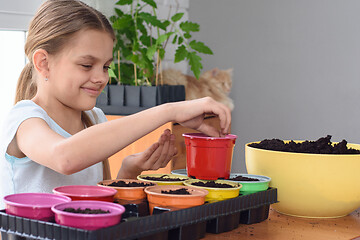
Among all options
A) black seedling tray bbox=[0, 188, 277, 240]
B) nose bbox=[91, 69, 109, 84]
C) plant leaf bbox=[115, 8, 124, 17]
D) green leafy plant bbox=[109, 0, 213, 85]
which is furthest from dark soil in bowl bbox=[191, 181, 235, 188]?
plant leaf bbox=[115, 8, 124, 17]

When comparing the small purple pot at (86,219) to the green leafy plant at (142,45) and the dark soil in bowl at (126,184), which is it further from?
the green leafy plant at (142,45)

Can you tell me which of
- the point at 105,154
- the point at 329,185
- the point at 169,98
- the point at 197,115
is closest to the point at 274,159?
the point at 329,185

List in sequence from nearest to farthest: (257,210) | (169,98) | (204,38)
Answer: (257,210) → (169,98) → (204,38)

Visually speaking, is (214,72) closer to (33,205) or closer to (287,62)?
A: (287,62)

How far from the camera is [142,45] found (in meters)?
2.49

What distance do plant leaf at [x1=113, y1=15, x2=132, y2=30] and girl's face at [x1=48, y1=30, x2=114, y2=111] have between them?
1207mm

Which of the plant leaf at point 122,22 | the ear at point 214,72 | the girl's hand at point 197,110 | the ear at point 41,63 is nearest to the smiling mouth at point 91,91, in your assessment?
the ear at point 41,63

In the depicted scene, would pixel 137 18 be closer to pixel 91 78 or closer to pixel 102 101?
pixel 102 101

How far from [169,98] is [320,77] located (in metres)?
1.43

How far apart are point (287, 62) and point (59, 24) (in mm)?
2485

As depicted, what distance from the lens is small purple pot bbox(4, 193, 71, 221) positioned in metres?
0.71

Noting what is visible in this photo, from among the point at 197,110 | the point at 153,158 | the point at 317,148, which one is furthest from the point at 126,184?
the point at 317,148

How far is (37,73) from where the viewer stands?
4.06 ft

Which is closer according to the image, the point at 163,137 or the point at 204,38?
the point at 163,137
